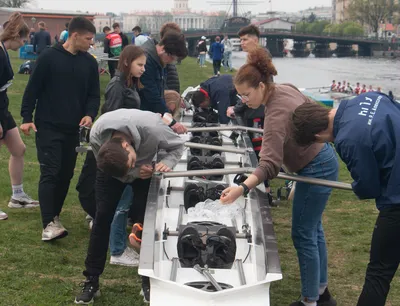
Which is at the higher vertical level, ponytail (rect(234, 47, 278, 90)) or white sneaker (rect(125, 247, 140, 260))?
ponytail (rect(234, 47, 278, 90))

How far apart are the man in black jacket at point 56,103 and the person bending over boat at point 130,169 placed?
147cm

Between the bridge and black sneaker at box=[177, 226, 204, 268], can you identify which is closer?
black sneaker at box=[177, 226, 204, 268]

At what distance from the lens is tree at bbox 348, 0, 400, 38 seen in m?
114

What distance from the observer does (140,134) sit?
204 inches

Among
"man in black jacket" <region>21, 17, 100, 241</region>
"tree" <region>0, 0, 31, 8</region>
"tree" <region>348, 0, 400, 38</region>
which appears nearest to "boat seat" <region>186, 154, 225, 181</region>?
"man in black jacket" <region>21, 17, 100, 241</region>

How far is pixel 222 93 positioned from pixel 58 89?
2.77m

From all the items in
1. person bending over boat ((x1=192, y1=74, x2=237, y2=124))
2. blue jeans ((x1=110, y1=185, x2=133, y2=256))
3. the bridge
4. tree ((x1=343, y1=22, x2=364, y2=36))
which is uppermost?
person bending over boat ((x1=192, y1=74, x2=237, y2=124))

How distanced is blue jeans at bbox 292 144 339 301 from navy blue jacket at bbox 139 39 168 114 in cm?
238

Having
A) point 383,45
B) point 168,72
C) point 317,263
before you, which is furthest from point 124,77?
point 383,45

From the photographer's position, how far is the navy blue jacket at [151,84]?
7.14 meters

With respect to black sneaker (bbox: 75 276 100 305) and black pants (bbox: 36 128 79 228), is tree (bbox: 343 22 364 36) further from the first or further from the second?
black sneaker (bbox: 75 276 100 305)

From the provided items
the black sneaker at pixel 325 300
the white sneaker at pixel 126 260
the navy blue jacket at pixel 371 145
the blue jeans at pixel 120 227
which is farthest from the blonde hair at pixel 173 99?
the navy blue jacket at pixel 371 145

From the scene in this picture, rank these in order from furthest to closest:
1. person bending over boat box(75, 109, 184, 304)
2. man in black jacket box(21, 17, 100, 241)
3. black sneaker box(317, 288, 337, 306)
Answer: man in black jacket box(21, 17, 100, 241), black sneaker box(317, 288, 337, 306), person bending over boat box(75, 109, 184, 304)

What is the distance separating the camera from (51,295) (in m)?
5.55
